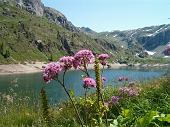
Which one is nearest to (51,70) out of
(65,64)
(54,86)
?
(65,64)

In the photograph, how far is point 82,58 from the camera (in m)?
6.45

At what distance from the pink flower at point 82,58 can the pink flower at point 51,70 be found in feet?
1.26

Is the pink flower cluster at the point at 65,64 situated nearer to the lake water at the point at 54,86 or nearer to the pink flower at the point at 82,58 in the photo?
the pink flower at the point at 82,58

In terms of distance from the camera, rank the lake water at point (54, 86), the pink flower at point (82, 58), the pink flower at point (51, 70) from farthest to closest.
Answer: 1. the lake water at point (54, 86)
2. the pink flower at point (82, 58)
3. the pink flower at point (51, 70)

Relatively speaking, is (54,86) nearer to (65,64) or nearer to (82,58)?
(82,58)

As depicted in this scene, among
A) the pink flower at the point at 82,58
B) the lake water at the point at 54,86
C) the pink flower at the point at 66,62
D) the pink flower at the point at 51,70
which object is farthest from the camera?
the lake water at the point at 54,86

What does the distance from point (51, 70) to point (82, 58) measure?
739 mm

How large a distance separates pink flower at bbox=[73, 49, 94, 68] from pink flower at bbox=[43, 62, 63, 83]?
383mm

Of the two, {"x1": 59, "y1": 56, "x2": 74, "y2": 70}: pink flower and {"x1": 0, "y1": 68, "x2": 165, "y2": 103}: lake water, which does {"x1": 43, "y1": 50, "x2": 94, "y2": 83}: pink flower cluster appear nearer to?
{"x1": 59, "y1": 56, "x2": 74, "y2": 70}: pink flower

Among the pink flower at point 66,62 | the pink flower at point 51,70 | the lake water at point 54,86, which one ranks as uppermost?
the pink flower at point 66,62

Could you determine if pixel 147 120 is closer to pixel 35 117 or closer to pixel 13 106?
pixel 35 117

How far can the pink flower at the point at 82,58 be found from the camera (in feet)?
20.7

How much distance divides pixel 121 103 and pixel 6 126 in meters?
3.34

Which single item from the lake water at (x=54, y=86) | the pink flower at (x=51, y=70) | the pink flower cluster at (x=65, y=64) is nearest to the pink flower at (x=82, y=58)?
the pink flower cluster at (x=65, y=64)
